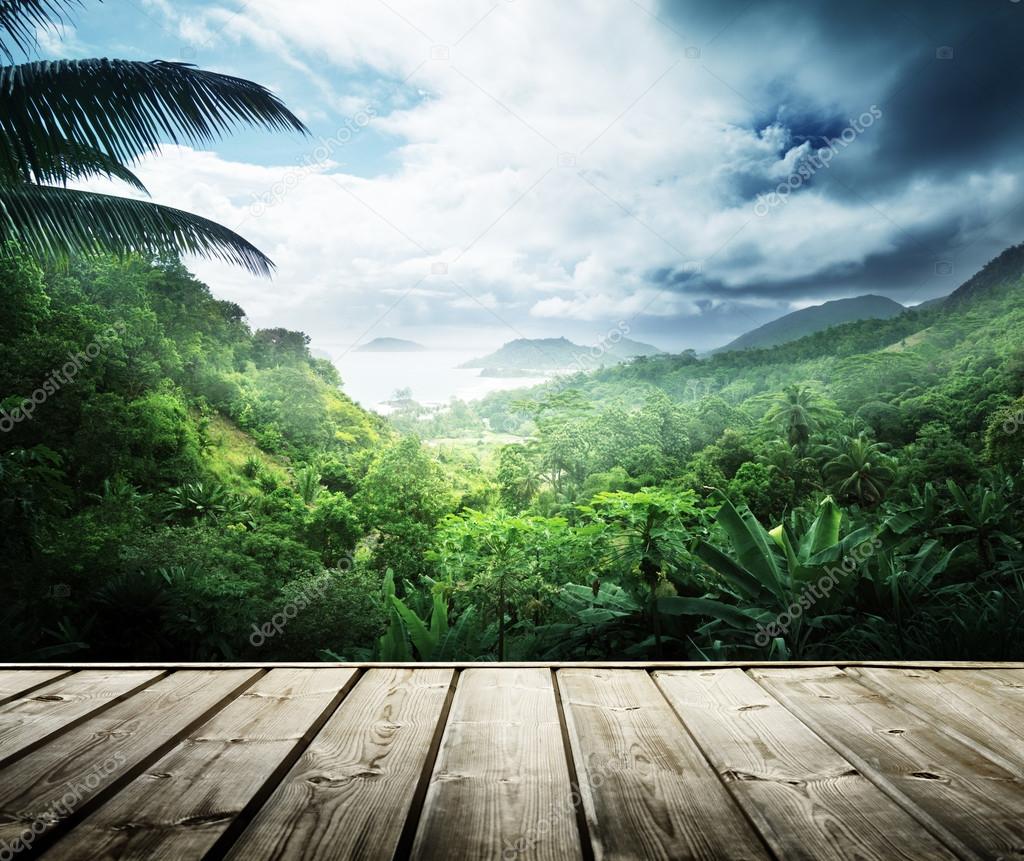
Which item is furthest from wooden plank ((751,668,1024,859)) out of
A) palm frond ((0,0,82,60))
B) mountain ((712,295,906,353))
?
mountain ((712,295,906,353))

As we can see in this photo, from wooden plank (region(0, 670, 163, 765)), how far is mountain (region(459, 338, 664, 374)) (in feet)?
43.3

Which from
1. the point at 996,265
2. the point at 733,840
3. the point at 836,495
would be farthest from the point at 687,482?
the point at 733,840

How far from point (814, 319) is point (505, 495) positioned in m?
8.92

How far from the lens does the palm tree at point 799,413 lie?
37.1ft

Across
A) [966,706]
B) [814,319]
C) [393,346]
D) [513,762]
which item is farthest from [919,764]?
[393,346]

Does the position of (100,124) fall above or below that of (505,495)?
above

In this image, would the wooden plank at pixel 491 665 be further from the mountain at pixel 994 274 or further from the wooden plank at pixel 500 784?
the mountain at pixel 994 274

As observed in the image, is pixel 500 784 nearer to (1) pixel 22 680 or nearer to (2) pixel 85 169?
(1) pixel 22 680

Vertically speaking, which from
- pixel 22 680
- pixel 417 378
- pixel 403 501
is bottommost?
pixel 22 680

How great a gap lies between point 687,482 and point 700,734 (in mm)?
9554

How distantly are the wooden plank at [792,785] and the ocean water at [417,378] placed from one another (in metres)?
13.0

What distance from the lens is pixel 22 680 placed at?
1.13 meters

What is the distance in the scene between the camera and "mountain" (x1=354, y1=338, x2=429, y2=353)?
50.6ft

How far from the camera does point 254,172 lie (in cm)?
1135
